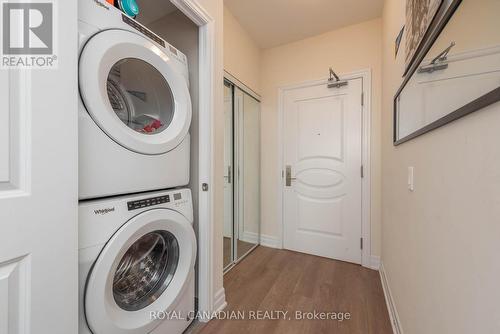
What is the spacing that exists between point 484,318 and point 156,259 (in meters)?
1.24

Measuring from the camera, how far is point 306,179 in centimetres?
238

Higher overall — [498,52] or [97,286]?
[498,52]

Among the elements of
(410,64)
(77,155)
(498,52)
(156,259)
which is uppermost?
(410,64)

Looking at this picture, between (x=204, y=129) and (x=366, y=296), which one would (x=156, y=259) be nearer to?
(x=204, y=129)

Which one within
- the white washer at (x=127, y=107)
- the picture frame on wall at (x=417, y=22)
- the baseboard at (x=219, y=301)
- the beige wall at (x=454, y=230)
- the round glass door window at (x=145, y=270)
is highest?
the picture frame on wall at (x=417, y=22)

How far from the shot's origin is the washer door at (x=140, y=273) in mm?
775

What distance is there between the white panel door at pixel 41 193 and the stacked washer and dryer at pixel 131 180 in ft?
0.21

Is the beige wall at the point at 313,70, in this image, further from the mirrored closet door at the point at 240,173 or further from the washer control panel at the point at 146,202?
the washer control panel at the point at 146,202

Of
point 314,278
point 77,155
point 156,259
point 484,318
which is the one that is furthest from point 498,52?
point 314,278

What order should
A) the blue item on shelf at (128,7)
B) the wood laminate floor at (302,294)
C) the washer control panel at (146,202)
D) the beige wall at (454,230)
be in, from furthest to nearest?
the wood laminate floor at (302,294), the blue item on shelf at (128,7), the washer control panel at (146,202), the beige wall at (454,230)

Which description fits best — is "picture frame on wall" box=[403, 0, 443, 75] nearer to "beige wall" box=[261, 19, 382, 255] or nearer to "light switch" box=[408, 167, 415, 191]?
"light switch" box=[408, 167, 415, 191]

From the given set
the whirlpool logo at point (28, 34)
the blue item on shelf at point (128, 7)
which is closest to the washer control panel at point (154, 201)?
the whirlpool logo at point (28, 34)

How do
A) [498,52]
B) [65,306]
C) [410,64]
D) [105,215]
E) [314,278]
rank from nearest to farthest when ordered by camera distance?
[498,52] → [65,306] → [105,215] → [410,64] → [314,278]

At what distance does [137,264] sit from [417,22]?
170cm
